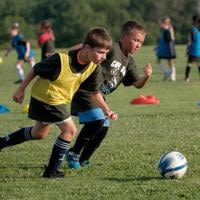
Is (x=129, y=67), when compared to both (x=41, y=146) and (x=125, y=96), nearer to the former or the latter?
(x=41, y=146)

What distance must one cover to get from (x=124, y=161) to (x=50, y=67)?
1716 mm

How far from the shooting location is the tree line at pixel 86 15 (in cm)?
7006

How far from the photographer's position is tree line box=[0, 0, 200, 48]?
2758 inches

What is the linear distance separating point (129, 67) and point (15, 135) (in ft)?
5.15

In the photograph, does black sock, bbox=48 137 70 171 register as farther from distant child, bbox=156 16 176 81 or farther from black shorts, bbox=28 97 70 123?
distant child, bbox=156 16 176 81

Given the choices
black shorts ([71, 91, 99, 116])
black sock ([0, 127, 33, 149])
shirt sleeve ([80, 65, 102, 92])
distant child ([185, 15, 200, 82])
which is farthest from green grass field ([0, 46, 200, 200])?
distant child ([185, 15, 200, 82])

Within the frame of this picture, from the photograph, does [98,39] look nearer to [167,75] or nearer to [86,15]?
[167,75]

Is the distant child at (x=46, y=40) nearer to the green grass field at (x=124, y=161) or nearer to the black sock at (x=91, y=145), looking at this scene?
the green grass field at (x=124, y=161)

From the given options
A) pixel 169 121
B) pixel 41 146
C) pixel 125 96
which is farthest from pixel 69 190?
→ pixel 125 96

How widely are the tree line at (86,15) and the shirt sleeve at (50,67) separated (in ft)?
194

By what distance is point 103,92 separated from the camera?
344 inches

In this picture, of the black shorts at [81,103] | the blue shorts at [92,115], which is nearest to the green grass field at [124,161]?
the blue shorts at [92,115]

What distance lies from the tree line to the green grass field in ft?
176

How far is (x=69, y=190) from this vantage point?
23.0 feet
